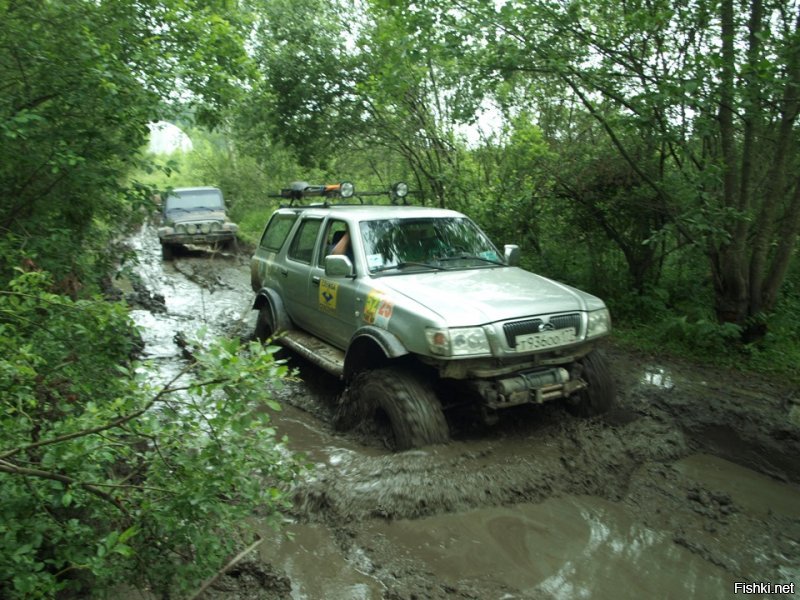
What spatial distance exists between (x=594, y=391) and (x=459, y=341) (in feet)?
4.90

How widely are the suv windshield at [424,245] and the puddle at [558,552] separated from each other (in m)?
2.25

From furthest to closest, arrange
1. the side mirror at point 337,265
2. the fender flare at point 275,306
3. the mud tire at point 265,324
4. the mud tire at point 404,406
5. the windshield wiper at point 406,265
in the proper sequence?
the mud tire at point 265,324 < the fender flare at point 275,306 < the windshield wiper at point 406,265 < the side mirror at point 337,265 < the mud tire at point 404,406

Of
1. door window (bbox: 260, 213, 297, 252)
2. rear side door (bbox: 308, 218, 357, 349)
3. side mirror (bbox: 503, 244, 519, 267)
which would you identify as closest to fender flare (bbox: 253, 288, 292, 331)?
rear side door (bbox: 308, 218, 357, 349)

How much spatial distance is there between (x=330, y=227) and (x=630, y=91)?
142 inches

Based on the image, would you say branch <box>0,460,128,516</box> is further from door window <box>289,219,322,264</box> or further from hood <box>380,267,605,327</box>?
door window <box>289,219,322,264</box>

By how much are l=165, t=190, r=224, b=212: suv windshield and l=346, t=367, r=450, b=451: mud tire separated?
13203mm

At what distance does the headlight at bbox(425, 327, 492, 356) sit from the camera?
401 centimetres

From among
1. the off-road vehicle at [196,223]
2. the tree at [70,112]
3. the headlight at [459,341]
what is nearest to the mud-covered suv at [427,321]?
the headlight at [459,341]

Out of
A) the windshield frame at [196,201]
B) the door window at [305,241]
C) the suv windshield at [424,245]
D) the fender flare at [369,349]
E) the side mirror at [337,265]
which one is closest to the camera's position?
the fender flare at [369,349]

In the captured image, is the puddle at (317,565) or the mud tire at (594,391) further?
the mud tire at (594,391)

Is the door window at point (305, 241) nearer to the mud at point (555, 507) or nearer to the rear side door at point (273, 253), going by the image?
the rear side door at point (273, 253)

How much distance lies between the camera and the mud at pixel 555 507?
10.2ft

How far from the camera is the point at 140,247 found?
17969 mm

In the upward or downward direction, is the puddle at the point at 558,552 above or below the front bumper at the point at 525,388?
below
